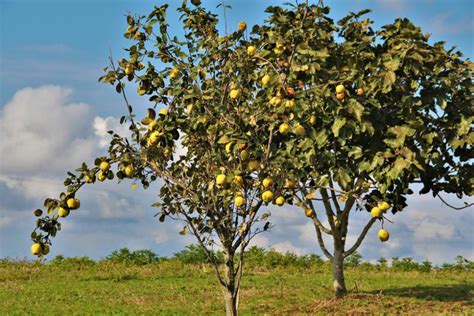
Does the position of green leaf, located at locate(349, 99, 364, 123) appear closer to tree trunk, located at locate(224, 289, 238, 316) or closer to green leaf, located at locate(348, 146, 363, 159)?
green leaf, located at locate(348, 146, 363, 159)

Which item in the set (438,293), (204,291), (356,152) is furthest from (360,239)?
(356,152)

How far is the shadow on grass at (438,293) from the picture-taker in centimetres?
1409

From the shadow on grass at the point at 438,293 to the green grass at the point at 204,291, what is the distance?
23 mm

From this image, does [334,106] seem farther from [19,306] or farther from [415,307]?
[19,306]

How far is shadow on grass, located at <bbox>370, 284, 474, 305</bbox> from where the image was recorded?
1409 cm

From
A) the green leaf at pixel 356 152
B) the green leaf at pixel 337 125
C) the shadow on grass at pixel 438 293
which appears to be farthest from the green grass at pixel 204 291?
the green leaf at pixel 337 125

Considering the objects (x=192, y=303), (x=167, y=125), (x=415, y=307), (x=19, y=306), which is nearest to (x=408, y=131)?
(x=167, y=125)

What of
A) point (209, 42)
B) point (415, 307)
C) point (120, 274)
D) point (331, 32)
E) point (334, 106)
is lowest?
point (415, 307)

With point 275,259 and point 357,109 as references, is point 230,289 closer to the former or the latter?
point 357,109

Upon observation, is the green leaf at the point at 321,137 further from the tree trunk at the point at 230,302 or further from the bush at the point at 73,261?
the bush at the point at 73,261

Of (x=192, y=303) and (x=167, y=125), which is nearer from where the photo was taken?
(x=167, y=125)

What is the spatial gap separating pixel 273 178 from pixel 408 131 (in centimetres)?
340

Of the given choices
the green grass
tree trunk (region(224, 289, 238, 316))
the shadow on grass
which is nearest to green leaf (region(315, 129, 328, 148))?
tree trunk (region(224, 289, 238, 316))

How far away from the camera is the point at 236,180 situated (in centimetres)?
648
